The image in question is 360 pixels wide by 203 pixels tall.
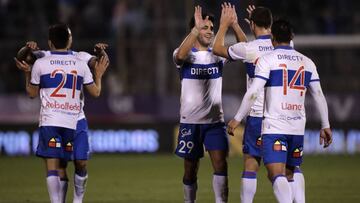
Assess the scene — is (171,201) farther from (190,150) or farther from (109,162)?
(109,162)

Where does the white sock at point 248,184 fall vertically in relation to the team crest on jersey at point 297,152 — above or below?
below

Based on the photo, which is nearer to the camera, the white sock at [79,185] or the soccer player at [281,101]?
the soccer player at [281,101]

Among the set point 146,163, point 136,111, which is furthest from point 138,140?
point 146,163

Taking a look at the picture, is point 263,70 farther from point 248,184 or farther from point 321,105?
point 248,184

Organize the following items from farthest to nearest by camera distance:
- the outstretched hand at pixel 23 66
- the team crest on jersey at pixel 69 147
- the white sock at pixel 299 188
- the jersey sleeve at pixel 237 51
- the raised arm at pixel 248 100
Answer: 1. the team crest on jersey at pixel 69 147
2. the outstretched hand at pixel 23 66
3. the jersey sleeve at pixel 237 51
4. the white sock at pixel 299 188
5. the raised arm at pixel 248 100

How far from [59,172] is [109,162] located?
8746mm

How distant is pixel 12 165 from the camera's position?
19.2 m

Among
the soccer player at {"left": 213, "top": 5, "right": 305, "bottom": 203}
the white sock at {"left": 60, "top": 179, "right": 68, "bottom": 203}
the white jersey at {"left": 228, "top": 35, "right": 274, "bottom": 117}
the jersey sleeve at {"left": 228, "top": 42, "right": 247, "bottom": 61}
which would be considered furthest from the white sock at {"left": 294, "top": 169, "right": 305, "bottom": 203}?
the white sock at {"left": 60, "top": 179, "right": 68, "bottom": 203}

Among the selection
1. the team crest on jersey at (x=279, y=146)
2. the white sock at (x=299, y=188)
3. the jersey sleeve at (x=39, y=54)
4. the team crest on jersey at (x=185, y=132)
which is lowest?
the white sock at (x=299, y=188)

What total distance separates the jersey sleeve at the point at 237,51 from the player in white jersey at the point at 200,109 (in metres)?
0.64

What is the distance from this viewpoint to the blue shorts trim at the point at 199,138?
443 inches

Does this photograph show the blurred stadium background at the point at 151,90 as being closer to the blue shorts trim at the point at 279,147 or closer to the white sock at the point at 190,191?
the white sock at the point at 190,191

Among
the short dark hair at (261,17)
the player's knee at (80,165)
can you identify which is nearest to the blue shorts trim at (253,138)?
Answer: the short dark hair at (261,17)

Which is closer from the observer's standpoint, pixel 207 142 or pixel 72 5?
pixel 207 142
